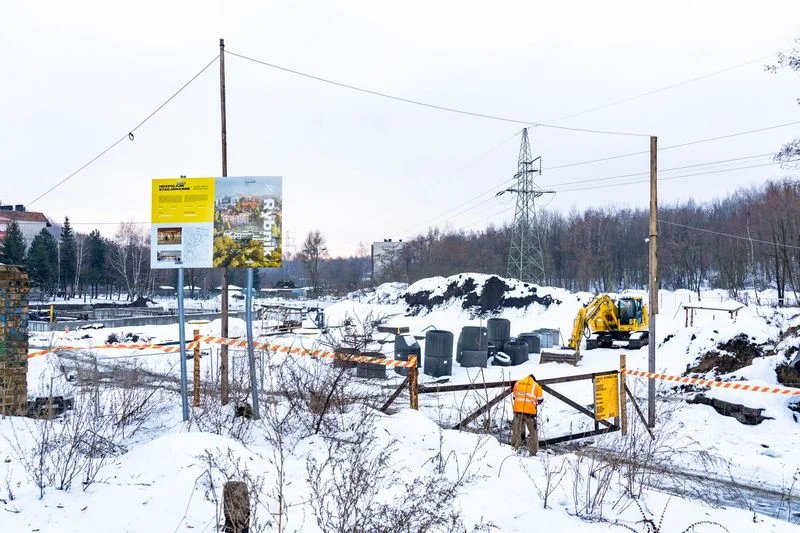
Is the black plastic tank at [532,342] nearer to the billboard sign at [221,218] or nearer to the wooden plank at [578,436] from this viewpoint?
the wooden plank at [578,436]

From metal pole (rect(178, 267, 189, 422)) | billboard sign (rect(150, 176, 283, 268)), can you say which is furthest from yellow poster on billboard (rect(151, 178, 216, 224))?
metal pole (rect(178, 267, 189, 422))

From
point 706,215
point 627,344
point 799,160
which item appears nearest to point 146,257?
point 627,344

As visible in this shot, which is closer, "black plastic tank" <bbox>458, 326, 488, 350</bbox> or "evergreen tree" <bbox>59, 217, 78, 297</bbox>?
"black plastic tank" <bbox>458, 326, 488, 350</bbox>

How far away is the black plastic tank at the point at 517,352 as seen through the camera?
19438mm

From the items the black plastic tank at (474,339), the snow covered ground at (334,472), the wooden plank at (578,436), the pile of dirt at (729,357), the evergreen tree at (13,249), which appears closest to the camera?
the snow covered ground at (334,472)

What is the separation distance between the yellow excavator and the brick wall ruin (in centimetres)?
1895

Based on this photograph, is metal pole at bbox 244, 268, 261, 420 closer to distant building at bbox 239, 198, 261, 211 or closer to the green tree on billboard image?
the green tree on billboard image

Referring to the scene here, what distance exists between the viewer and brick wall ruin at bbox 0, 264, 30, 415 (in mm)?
7496

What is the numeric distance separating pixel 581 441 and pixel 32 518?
322 inches

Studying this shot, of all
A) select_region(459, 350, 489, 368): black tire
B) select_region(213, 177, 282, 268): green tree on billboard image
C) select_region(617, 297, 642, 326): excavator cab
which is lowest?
select_region(459, 350, 489, 368): black tire

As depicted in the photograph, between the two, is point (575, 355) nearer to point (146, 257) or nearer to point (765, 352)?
point (765, 352)

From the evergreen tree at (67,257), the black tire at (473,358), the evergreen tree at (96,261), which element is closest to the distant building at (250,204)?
the black tire at (473,358)

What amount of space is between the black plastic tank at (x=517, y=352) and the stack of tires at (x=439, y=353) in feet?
10.6

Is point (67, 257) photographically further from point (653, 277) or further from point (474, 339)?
point (653, 277)
